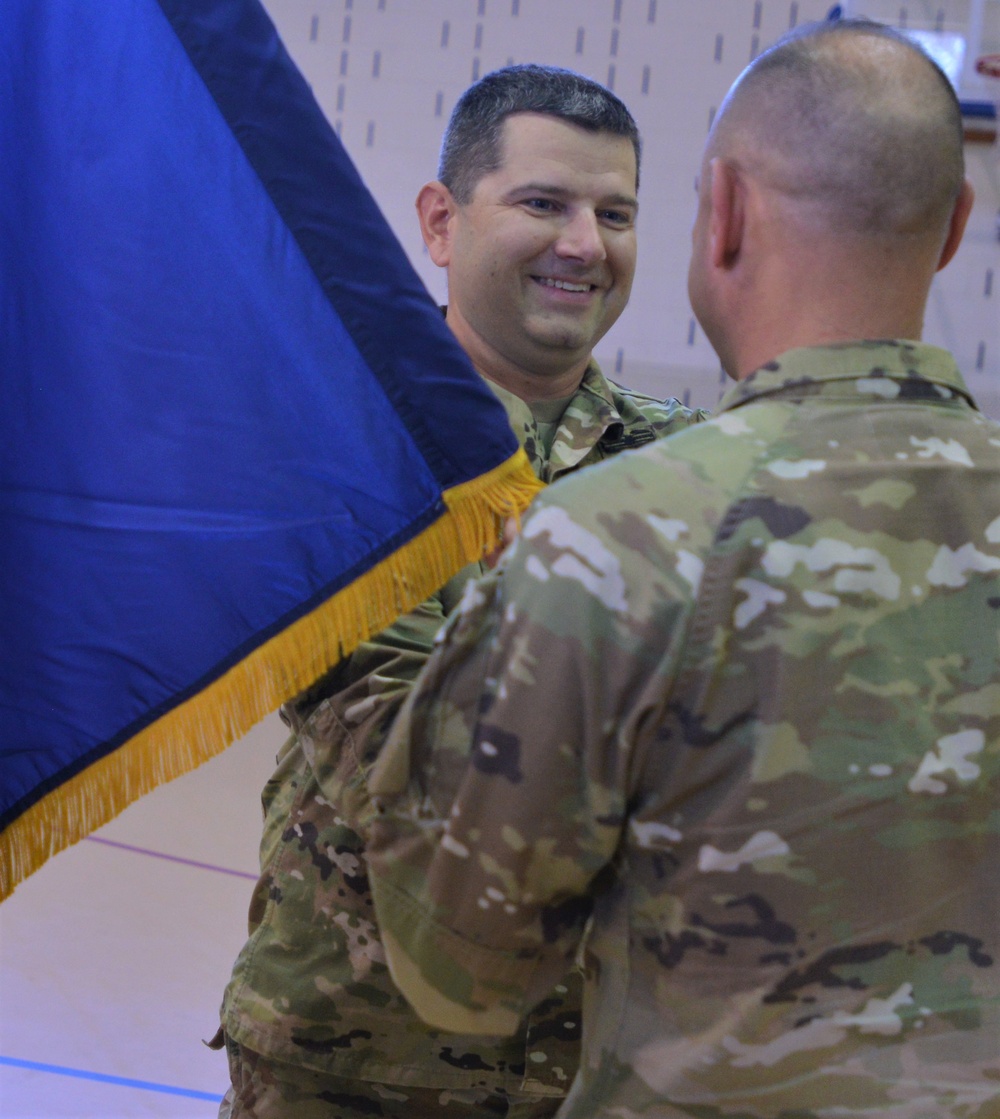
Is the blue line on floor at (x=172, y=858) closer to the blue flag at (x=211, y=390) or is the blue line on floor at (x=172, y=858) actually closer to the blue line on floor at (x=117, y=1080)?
the blue line on floor at (x=117, y=1080)

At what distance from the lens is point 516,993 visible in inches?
43.2

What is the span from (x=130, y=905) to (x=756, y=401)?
342 cm

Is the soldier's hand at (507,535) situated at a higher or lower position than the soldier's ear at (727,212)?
lower

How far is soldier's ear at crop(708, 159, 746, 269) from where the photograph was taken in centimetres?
113

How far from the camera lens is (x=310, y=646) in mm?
1463

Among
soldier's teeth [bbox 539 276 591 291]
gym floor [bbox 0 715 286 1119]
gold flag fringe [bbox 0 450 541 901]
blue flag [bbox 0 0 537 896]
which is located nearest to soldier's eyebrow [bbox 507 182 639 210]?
soldier's teeth [bbox 539 276 591 291]

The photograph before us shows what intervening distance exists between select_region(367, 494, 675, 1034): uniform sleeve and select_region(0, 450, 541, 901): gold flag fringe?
15.2 inches

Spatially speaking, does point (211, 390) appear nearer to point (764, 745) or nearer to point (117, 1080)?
point (764, 745)

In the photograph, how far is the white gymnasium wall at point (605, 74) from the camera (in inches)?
254

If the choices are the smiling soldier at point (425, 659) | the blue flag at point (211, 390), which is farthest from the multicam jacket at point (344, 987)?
the blue flag at point (211, 390)

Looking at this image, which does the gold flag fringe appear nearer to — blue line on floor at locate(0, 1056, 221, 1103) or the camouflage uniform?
the camouflage uniform

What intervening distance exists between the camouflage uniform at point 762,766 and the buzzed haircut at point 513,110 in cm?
100

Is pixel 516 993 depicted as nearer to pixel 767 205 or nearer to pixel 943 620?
pixel 943 620

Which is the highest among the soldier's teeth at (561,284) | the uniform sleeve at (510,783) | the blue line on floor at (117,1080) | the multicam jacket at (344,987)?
the soldier's teeth at (561,284)
